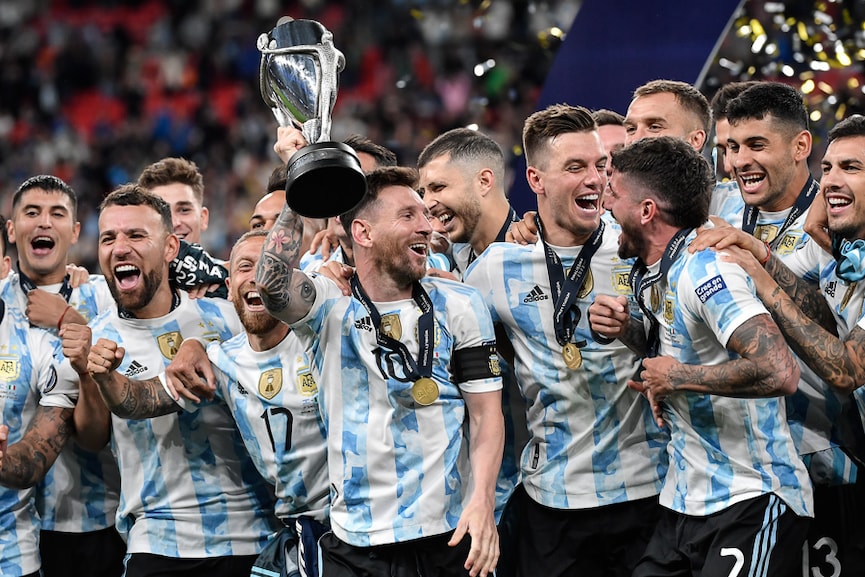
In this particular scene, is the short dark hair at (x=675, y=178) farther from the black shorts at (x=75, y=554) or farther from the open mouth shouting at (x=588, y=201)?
the black shorts at (x=75, y=554)

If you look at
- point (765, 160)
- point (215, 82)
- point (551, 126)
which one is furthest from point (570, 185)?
point (215, 82)

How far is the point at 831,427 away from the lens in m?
4.16

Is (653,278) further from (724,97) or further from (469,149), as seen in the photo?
(724,97)

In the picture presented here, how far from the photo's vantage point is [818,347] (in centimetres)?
363

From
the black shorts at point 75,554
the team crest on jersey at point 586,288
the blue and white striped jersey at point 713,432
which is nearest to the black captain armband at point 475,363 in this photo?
the team crest on jersey at point 586,288

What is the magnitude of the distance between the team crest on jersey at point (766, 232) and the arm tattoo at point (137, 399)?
7.78ft

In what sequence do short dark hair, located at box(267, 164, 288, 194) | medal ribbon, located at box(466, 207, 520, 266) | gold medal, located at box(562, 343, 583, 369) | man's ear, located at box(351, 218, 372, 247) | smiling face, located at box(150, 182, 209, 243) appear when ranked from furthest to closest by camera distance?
smiling face, located at box(150, 182, 209, 243) → short dark hair, located at box(267, 164, 288, 194) → medal ribbon, located at box(466, 207, 520, 266) → gold medal, located at box(562, 343, 583, 369) → man's ear, located at box(351, 218, 372, 247)

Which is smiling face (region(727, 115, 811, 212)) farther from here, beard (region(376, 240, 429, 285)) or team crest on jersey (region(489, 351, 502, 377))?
beard (region(376, 240, 429, 285))

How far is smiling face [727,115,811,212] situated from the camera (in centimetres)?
436

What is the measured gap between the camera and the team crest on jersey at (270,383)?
419 centimetres

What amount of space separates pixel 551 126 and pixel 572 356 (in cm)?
93

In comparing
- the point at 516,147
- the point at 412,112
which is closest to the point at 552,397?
the point at 516,147

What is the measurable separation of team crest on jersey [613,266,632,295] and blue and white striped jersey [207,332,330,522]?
1.16 m

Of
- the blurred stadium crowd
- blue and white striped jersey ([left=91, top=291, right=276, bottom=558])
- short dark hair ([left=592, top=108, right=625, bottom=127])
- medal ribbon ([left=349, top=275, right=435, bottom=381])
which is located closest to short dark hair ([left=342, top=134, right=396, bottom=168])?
short dark hair ([left=592, top=108, right=625, bottom=127])
